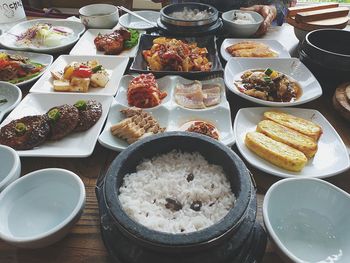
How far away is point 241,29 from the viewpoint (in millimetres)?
2668

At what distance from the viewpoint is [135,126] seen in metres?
1.64

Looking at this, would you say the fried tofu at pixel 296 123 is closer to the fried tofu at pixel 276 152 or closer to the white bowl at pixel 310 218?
the fried tofu at pixel 276 152

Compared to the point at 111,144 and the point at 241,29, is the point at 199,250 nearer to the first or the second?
the point at 111,144

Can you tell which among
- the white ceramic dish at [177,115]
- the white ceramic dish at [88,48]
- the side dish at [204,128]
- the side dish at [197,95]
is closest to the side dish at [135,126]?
the white ceramic dish at [177,115]

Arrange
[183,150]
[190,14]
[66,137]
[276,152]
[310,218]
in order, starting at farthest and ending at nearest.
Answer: [190,14] < [66,137] < [276,152] < [183,150] < [310,218]

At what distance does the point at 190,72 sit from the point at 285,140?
2.82ft

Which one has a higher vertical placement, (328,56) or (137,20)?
(328,56)

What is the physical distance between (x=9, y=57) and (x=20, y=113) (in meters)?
0.74

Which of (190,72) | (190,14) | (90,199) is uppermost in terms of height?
(190,14)

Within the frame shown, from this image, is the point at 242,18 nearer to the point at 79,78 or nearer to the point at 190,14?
the point at 190,14

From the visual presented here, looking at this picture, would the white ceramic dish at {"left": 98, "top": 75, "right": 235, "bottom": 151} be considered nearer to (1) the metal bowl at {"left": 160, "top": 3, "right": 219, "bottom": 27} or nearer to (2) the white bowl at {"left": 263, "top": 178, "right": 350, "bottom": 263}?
(2) the white bowl at {"left": 263, "top": 178, "right": 350, "bottom": 263}

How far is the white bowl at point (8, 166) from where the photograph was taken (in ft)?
4.10

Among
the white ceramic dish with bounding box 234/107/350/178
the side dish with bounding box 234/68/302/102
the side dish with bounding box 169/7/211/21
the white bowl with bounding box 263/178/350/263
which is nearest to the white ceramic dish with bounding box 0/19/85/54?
the side dish with bounding box 169/7/211/21

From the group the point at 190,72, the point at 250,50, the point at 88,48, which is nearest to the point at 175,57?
the point at 190,72
